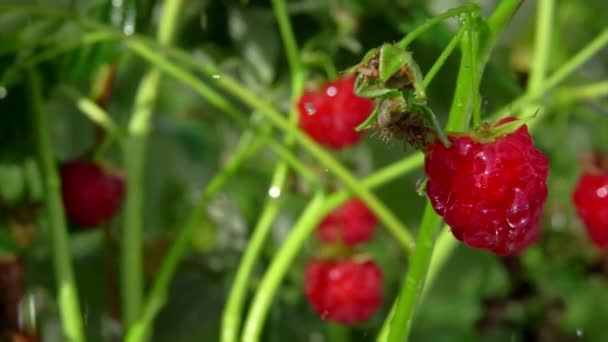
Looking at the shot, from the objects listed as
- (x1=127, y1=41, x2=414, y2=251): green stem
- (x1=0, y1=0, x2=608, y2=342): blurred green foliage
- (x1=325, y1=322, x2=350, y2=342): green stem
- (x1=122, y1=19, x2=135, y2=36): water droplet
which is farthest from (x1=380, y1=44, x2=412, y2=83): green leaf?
(x1=325, y1=322, x2=350, y2=342): green stem

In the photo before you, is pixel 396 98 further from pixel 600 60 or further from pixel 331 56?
pixel 600 60

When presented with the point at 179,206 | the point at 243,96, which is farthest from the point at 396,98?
the point at 179,206

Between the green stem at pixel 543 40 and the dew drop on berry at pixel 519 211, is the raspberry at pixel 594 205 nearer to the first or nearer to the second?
the green stem at pixel 543 40

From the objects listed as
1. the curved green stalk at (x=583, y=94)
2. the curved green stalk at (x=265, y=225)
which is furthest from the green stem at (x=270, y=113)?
the curved green stalk at (x=583, y=94)

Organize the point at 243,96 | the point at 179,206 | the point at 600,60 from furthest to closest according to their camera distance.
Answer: the point at 179,206, the point at 600,60, the point at 243,96

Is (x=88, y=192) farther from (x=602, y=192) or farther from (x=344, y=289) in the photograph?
(x=602, y=192)
